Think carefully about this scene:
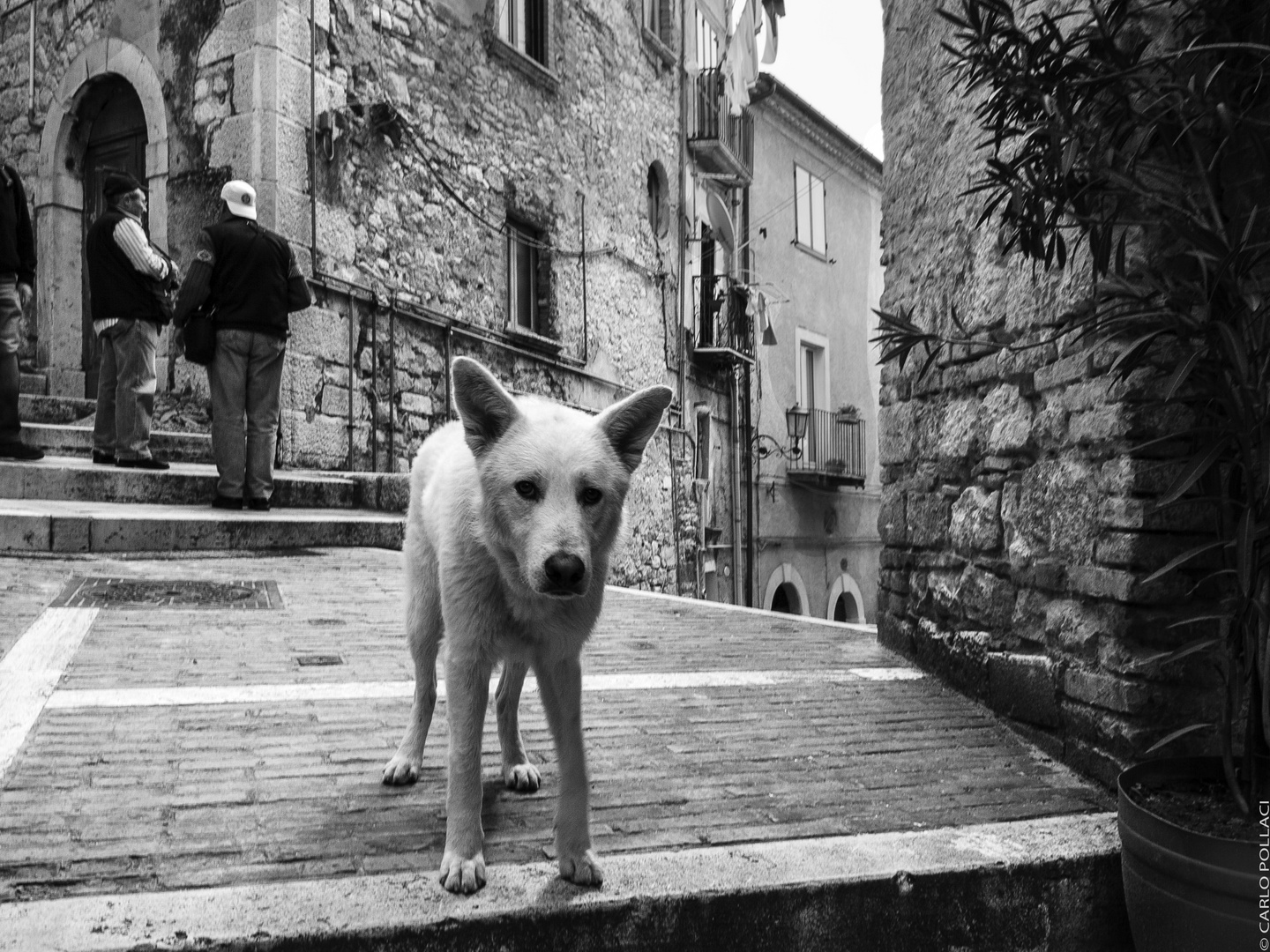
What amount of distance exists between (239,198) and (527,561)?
6.61 meters

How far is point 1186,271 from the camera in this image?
123 inches

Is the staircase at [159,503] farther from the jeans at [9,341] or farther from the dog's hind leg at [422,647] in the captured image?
the dog's hind leg at [422,647]

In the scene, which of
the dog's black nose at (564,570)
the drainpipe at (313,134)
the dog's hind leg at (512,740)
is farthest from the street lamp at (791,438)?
the dog's black nose at (564,570)

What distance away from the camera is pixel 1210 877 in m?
2.34

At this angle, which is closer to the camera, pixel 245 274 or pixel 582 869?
pixel 582 869

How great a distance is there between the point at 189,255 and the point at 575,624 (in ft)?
28.8

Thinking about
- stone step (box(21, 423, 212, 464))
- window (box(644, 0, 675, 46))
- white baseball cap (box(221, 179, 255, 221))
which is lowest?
stone step (box(21, 423, 212, 464))

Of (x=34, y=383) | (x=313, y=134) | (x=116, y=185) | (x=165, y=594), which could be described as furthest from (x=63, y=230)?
(x=165, y=594)

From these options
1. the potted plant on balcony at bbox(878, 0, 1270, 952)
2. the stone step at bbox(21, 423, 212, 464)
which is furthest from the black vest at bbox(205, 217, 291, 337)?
the potted plant on balcony at bbox(878, 0, 1270, 952)

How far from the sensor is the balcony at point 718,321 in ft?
61.3

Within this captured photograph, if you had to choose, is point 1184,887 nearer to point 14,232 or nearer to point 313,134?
point 14,232

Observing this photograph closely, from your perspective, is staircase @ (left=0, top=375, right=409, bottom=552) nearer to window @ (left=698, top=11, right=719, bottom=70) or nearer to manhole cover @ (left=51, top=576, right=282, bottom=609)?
manhole cover @ (left=51, top=576, right=282, bottom=609)

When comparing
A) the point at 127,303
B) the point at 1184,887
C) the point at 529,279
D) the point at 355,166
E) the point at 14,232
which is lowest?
the point at 1184,887

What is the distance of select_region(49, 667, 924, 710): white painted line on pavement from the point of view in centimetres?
358
